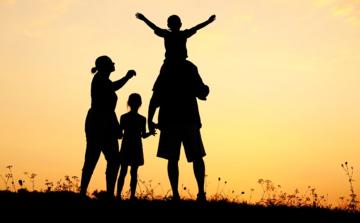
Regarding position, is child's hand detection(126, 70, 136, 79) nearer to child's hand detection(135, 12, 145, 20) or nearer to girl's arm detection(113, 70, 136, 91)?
girl's arm detection(113, 70, 136, 91)

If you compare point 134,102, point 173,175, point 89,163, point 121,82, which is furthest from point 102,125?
point 173,175

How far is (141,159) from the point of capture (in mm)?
11094

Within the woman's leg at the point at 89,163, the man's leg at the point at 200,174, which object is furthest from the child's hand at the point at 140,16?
the man's leg at the point at 200,174

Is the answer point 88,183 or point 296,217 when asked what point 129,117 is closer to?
point 88,183

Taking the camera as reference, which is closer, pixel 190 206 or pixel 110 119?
pixel 190 206

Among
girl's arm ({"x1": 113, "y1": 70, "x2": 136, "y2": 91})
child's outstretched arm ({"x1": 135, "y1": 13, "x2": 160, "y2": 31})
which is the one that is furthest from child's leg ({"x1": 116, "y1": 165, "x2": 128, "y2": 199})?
child's outstretched arm ({"x1": 135, "y1": 13, "x2": 160, "y2": 31})

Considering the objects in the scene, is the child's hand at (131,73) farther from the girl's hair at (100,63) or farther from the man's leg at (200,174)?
the man's leg at (200,174)

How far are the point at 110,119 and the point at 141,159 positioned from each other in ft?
5.77

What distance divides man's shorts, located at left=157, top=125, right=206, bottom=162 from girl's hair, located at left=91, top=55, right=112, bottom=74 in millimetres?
1898

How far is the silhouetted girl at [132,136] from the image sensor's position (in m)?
11.0

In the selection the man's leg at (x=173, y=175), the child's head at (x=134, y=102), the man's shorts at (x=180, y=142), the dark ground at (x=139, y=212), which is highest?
the child's head at (x=134, y=102)

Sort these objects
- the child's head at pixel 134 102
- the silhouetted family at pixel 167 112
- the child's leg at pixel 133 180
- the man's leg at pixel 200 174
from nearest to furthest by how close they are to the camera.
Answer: the man's leg at pixel 200 174 < the silhouetted family at pixel 167 112 < the child's leg at pixel 133 180 < the child's head at pixel 134 102

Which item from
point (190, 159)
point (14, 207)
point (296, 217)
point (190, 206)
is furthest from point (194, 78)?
point (14, 207)

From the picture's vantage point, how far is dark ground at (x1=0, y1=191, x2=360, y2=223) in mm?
7004
